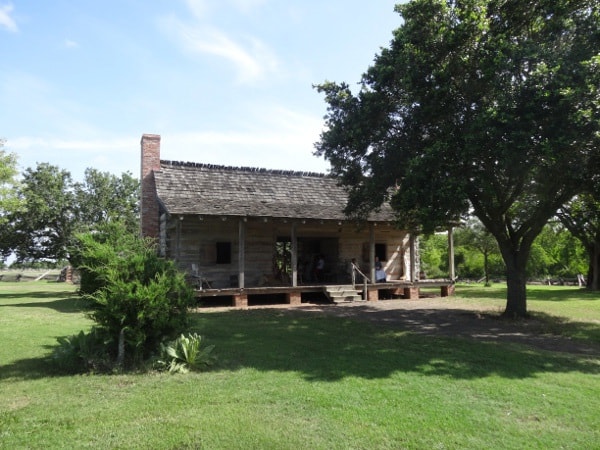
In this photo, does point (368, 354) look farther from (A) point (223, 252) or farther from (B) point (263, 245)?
(B) point (263, 245)

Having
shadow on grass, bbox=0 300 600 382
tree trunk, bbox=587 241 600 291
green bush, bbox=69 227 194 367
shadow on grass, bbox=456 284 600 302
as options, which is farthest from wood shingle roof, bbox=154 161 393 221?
tree trunk, bbox=587 241 600 291

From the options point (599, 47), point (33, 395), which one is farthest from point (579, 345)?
point (33, 395)

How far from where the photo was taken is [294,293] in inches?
749

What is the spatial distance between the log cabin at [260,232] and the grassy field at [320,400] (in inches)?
325

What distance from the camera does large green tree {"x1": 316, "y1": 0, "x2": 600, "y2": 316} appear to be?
33.5 feet

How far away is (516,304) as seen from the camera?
14.7m

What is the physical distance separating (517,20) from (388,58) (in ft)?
11.1

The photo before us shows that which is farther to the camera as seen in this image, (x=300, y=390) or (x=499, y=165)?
(x=499, y=165)

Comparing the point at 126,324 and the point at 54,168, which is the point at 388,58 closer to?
the point at 126,324

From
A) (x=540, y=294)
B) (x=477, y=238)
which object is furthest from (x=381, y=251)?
(x=477, y=238)

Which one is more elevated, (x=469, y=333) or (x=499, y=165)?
(x=499, y=165)

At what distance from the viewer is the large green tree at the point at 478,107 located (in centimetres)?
1020

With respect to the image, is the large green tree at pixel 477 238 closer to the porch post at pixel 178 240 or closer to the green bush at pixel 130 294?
the porch post at pixel 178 240

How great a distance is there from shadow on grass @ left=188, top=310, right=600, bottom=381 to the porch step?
622 centimetres
